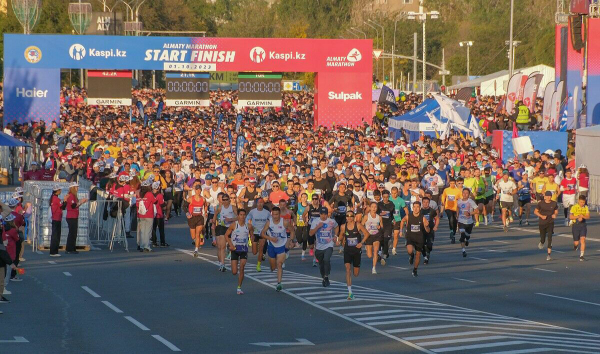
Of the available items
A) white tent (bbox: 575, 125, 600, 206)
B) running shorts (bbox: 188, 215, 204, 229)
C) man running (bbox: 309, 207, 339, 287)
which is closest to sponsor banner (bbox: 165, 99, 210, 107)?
white tent (bbox: 575, 125, 600, 206)

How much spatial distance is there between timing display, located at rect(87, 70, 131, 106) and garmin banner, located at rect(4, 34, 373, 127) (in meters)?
1.20

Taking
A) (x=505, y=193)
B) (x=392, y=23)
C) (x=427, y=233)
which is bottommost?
(x=427, y=233)

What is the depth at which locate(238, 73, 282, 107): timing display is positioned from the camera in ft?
162

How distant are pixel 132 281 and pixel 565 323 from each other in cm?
774

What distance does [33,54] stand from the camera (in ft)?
150

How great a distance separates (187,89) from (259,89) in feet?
10.3

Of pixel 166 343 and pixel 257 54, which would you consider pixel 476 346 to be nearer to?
pixel 166 343

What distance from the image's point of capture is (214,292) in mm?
18594

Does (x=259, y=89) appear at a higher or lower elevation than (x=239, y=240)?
higher

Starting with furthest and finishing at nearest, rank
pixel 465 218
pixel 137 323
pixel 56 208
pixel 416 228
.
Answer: pixel 465 218 < pixel 56 208 < pixel 416 228 < pixel 137 323

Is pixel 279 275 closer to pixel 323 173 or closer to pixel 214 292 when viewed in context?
pixel 214 292

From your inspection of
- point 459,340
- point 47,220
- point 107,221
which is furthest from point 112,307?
point 107,221

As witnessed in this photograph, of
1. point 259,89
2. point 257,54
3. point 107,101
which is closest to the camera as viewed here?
point 257,54

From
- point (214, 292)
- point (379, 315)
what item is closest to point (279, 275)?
point (214, 292)
